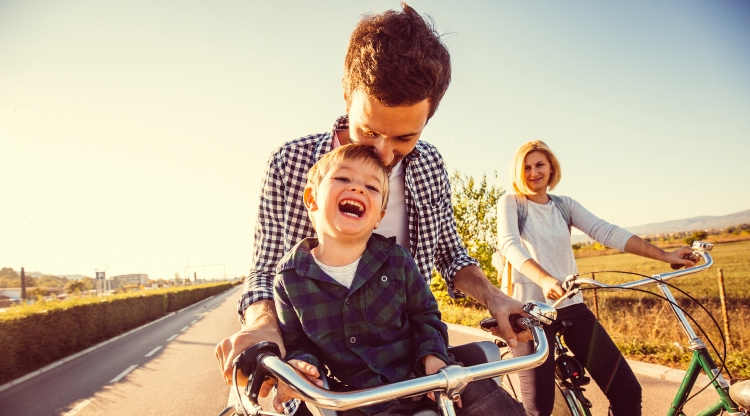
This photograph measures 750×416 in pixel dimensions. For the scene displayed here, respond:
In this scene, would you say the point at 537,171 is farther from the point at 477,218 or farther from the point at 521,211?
the point at 477,218

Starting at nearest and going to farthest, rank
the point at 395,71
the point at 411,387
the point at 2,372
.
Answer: the point at 411,387 → the point at 395,71 → the point at 2,372

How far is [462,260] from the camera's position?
2.19m

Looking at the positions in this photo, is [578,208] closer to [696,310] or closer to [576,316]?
[576,316]

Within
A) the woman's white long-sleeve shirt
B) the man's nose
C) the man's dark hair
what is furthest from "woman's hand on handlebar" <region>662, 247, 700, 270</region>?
the man's nose

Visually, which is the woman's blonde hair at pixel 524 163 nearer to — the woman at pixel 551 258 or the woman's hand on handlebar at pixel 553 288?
the woman at pixel 551 258

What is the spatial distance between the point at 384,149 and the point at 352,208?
1.32ft

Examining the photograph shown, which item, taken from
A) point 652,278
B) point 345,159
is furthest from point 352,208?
point 652,278

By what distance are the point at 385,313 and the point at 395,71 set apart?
3.17 ft

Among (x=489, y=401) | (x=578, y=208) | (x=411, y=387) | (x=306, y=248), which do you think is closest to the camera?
(x=411, y=387)

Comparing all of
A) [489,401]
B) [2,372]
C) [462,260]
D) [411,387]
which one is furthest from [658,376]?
[2,372]

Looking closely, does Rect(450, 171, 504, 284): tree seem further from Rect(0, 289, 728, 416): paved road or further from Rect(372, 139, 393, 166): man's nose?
Rect(372, 139, 393, 166): man's nose

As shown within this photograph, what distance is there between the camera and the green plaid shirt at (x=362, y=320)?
4.88ft

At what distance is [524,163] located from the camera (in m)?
3.49

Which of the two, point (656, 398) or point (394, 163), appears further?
point (656, 398)
